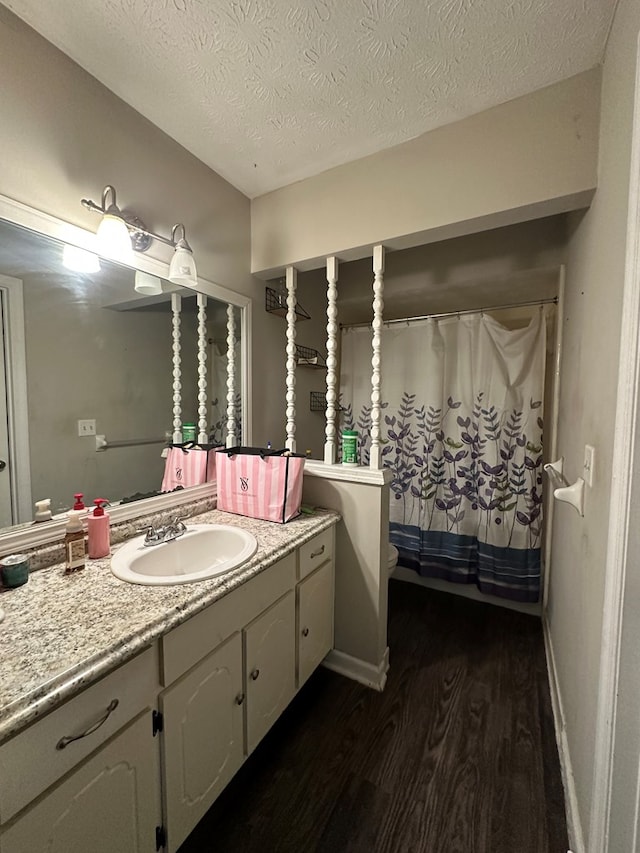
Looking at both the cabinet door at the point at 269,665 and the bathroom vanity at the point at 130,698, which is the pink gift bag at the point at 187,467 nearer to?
the bathroom vanity at the point at 130,698

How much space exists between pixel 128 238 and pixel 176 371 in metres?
0.52

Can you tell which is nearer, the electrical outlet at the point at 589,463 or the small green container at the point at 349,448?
the electrical outlet at the point at 589,463

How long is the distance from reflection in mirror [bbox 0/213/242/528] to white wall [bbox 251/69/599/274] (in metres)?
0.67

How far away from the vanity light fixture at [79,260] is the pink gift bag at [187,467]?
2.39 ft

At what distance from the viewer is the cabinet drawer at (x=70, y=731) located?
0.55m

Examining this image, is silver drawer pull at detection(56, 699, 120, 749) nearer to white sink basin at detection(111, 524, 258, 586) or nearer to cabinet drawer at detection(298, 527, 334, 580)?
white sink basin at detection(111, 524, 258, 586)

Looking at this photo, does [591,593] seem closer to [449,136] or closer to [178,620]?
[178,620]

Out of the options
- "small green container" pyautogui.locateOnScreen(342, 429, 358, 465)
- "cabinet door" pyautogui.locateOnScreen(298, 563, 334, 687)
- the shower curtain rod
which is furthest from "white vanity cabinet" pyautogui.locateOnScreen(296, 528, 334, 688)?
the shower curtain rod

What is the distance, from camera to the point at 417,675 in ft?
5.27

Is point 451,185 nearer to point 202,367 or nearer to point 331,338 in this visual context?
point 331,338

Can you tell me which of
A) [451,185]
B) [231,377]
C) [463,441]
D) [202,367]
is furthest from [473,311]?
[202,367]

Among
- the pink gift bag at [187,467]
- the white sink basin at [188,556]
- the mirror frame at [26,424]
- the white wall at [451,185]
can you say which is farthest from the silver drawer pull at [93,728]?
the white wall at [451,185]

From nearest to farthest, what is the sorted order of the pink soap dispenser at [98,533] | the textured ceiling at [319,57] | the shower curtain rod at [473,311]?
the textured ceiling at [319,57], the pink soap dispenser at [98,533], the shower curtain rod at [473,311]

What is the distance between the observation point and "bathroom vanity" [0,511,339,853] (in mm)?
583
